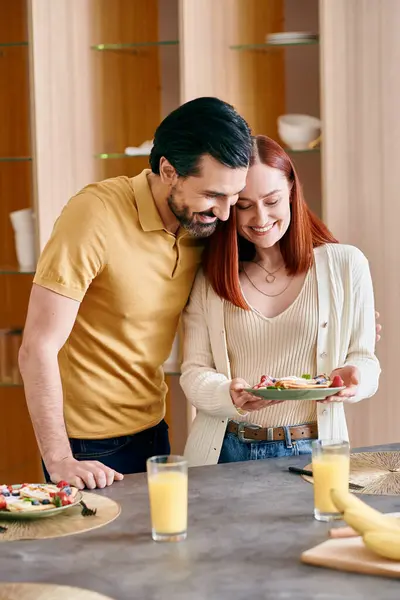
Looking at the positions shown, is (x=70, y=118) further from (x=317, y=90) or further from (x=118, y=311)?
(x=118, y=311)

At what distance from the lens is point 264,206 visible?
Result: 2.33 m

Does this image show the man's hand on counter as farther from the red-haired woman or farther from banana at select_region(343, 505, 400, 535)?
banana at select_region(343, 505, 400, 535)

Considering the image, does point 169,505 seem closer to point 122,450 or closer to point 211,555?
point 211,555

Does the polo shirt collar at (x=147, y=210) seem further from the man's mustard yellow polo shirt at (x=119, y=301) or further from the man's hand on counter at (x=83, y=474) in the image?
the man's hand on counter at (x=83, y=474)

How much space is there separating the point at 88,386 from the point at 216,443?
34cm

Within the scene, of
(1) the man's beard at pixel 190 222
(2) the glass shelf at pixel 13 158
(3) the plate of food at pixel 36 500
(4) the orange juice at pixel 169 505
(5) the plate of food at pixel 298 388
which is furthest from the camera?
(2) the glass shelf at pixel 13 158

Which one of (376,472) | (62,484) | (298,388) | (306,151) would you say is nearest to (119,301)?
(298,388)

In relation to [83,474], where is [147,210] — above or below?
above

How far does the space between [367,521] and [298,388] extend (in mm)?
612

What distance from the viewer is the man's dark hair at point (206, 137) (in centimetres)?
212

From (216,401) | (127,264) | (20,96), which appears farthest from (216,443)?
(20,96)

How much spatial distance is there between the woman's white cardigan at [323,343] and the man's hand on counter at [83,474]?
0.44 meters

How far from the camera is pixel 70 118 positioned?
364cm

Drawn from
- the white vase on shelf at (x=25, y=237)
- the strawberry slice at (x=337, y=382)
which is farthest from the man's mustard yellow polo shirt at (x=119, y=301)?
the white vase on shelf at (x=25, y=237)
